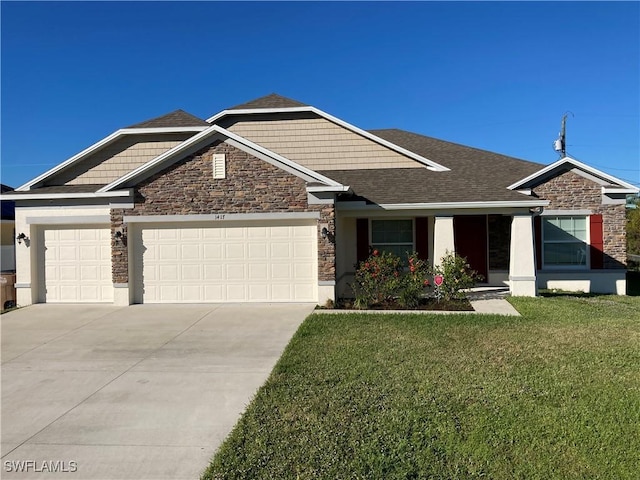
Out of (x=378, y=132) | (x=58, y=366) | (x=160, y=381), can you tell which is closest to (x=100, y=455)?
(x=160, y=381)

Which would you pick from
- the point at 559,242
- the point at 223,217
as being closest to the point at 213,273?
the point at 223,217

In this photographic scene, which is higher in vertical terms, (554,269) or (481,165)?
(481,165)

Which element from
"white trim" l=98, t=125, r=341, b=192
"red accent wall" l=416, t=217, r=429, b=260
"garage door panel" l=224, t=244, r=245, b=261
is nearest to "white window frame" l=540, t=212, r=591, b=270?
"red accent wall" l=416, t=217, r=429, b=260

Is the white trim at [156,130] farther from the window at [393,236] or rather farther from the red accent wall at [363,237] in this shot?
the window at [393,236]

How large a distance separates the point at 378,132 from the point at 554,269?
854cm

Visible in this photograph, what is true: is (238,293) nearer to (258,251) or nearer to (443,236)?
(258,251)

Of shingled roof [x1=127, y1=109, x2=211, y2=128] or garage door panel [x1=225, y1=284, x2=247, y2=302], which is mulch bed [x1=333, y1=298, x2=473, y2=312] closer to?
garage door panel [x1=225, y1=284, x2=247, y2=302]

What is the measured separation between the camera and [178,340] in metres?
8.21

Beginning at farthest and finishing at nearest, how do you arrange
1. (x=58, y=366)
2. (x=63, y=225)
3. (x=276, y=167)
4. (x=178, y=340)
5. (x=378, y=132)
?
(x=378, y=132)
(x=63, y=225)
(x=276, y=167)
(x=178, y=340)
(x=58, y=366)

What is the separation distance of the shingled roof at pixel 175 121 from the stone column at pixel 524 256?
380 inches

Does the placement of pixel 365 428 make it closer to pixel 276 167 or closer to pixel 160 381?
pixel 160 381

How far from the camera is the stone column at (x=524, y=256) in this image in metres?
12.1

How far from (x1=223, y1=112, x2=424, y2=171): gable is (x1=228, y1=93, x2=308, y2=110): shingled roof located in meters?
0.35

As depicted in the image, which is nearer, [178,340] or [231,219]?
[178,340]
